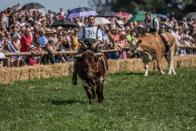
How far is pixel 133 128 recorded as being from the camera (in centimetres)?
923

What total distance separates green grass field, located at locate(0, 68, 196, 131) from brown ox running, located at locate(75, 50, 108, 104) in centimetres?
50

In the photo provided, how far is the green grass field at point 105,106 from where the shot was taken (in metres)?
9.59

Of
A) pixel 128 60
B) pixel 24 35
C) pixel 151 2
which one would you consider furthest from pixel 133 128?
pixel 151 2

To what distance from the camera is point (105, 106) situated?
39.3 feet

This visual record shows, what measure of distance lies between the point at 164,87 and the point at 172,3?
167ft

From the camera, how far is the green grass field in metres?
9.59

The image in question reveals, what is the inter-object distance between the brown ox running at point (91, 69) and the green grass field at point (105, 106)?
0.50m

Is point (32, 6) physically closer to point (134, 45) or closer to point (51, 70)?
point (51, 70)

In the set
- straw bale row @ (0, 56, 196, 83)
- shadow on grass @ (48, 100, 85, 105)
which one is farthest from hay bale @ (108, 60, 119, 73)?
shadow on grass @ (48, 100, 85, 105)

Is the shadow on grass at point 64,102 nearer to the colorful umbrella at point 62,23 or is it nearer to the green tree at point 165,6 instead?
the colorful umbrella at point 62,23

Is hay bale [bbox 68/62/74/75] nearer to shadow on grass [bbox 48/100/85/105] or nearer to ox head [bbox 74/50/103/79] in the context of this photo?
shadow on grass [bbox 48/100/85/105]

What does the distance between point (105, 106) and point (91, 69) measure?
960 mm

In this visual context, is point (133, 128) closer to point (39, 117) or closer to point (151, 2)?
point (39, 117)

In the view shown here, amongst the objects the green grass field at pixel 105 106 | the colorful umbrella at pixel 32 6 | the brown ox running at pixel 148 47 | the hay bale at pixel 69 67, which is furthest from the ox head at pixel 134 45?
the colorful umbrella at pixel 32 6
